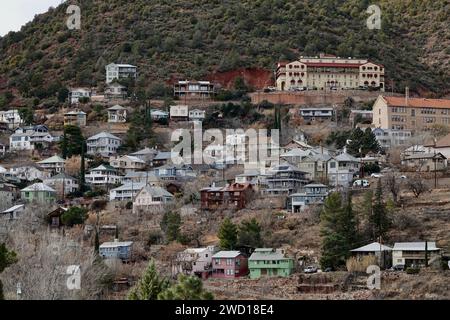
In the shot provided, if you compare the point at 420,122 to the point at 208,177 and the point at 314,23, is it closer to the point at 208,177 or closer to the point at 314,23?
the point at 208,177

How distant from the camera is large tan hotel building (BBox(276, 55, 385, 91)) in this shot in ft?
341

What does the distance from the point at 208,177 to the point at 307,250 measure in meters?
19.4

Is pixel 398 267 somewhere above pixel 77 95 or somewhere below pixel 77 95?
below

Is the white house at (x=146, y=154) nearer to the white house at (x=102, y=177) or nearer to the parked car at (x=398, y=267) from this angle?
the white house at (x=102, y=177)

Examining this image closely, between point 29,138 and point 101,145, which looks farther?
point 29,138

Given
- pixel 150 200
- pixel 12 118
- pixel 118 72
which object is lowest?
pixel 150 200

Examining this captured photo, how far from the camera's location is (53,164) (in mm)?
86562

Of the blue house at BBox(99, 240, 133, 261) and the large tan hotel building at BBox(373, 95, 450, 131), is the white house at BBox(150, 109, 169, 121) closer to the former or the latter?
the large tan hotel building at BBox(373, 95, 450, 131)

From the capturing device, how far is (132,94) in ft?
342

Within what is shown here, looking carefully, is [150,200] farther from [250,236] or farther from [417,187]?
[417,187]

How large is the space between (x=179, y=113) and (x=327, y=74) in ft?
49.2

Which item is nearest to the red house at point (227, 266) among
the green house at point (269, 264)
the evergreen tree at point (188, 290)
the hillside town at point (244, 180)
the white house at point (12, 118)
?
the hillside town at point (244, 180)

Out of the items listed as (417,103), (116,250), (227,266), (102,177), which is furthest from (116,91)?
(227,266)

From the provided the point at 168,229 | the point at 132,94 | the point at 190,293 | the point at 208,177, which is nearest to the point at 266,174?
the point at 208,177
